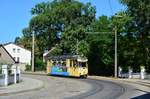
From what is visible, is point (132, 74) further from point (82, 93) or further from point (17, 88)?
point (82, 93)

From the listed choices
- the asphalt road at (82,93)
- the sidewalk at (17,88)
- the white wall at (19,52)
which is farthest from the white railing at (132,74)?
the white wall at (19,52)

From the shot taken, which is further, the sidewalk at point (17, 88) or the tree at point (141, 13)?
the tree at point (141, 13)

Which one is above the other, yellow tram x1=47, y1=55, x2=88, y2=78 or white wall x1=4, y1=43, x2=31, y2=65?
white wall x1=4, y1=43, x2=31, y2=65

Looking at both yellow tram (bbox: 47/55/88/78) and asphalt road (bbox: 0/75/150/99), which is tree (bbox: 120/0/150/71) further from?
yellow tram (bbox: 47/55/88/78)

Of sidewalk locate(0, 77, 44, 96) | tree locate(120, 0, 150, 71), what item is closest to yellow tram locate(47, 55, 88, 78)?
tree locate(120, 0, 150, 71)

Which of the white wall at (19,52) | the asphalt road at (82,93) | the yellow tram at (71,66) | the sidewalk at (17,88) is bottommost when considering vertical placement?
the asphalt road at (82,93)

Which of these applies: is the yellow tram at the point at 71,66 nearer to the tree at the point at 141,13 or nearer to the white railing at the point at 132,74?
the white railing at the point at 132,74

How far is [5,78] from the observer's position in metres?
40.7

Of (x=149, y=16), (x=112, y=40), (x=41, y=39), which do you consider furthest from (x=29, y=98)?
(x=41, y=39)

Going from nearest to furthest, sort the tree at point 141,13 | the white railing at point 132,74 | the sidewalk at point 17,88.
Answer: the sidewalk at point 17,88 < the tree at point 141,13 < the white railing at point 132,74

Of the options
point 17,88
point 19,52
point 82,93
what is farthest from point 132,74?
point 19,52

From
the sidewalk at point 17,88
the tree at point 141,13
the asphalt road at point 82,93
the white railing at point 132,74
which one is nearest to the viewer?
the asphalt road at point 82,93

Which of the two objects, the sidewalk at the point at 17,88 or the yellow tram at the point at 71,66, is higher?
the yellow tram at the point at 71,66

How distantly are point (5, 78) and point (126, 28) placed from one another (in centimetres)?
2795
